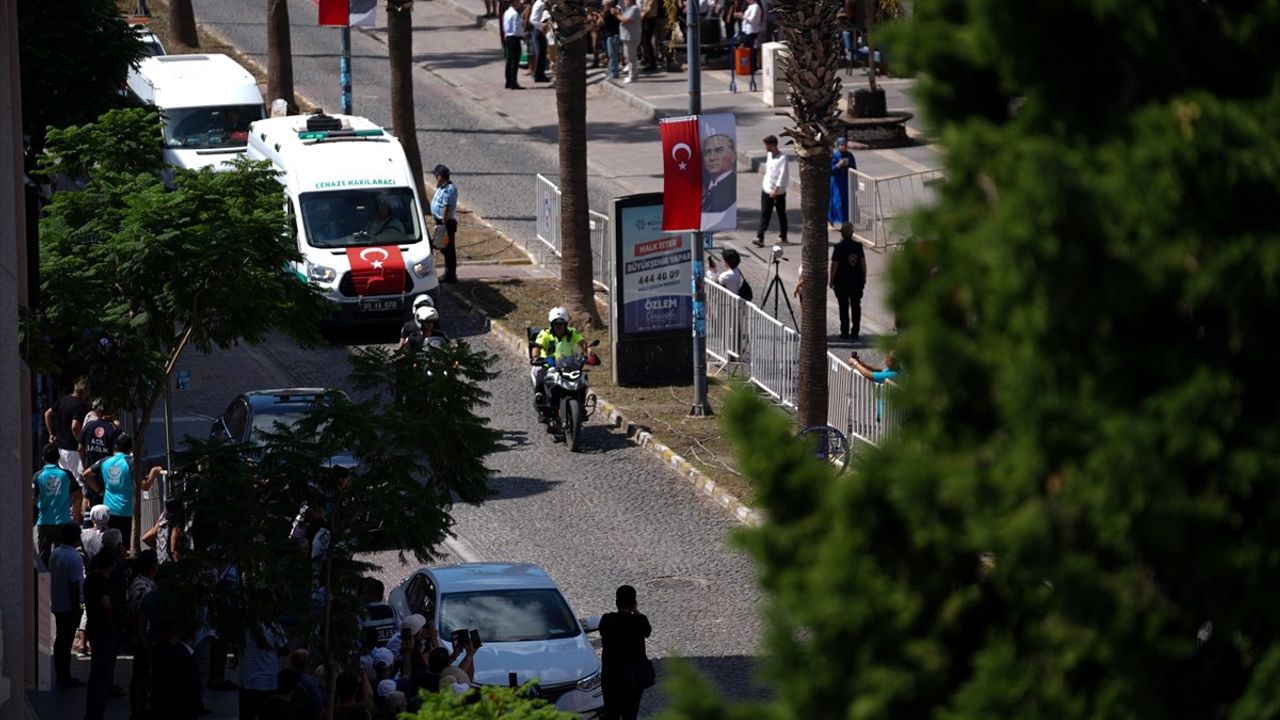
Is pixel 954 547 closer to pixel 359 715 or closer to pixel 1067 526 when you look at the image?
pixel 1067 526

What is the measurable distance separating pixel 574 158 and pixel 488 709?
17.3 meters

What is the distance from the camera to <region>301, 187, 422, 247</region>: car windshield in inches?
1014

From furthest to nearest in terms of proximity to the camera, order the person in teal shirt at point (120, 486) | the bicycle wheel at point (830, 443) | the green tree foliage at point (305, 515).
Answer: the bicycle wheel at point (830, 443) < the person in teal shirt at point (120, 486) < the green tree foliage at point (305, 515)

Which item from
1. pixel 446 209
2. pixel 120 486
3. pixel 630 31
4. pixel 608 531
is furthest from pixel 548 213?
pixel 120 486

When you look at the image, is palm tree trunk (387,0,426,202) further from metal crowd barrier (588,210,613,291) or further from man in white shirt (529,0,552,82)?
man in white shirt (529,0,552,82)

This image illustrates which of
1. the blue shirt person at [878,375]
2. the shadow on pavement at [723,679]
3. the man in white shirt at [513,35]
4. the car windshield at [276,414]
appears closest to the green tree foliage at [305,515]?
the shadow on pavement at [723,679]

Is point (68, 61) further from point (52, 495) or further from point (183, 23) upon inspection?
point (183, 23)

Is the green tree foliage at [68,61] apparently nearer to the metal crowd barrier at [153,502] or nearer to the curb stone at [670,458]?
the metal crowd barrier at [153,502]

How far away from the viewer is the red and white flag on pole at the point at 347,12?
101ft

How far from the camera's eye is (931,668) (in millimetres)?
4867

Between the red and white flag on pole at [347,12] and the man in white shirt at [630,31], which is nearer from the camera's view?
the red and white flag on pole at [347,12]

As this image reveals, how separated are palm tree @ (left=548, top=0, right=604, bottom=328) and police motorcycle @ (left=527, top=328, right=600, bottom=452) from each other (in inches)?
144

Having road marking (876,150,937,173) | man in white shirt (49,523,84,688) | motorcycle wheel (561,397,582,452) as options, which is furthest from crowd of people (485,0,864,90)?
man in white shirt (49,523,84,688)

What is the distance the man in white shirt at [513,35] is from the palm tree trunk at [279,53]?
615 centimetres
